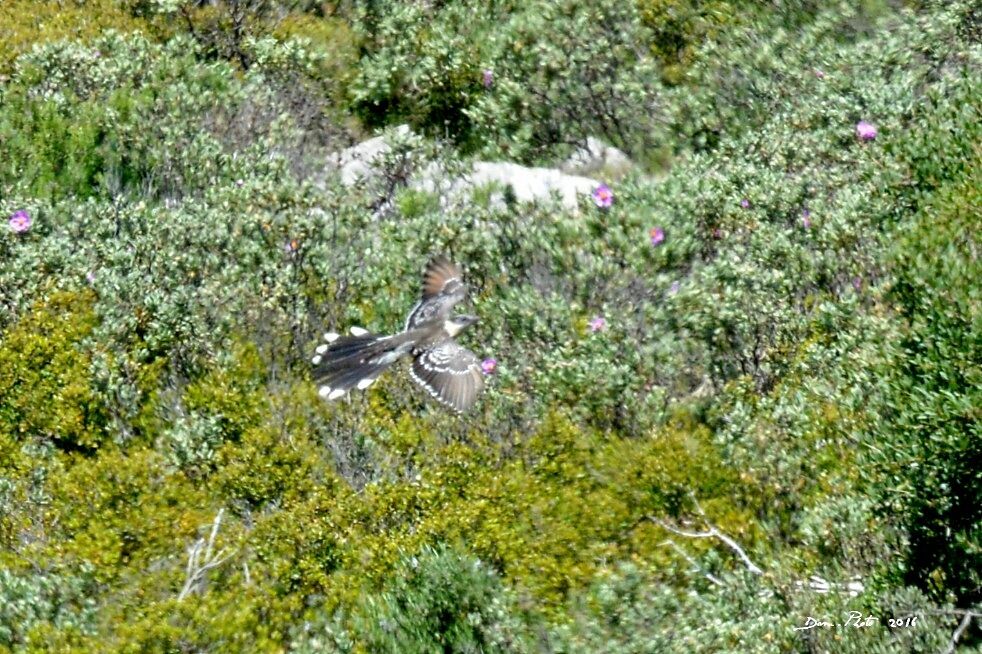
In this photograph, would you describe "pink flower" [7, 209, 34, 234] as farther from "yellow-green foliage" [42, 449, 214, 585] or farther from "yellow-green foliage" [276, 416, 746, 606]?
"yellow-green foliage" [276, 416, 746, 606]

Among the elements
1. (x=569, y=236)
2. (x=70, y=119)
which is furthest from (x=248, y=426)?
(x=70, y=119)

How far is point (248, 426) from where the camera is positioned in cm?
1352

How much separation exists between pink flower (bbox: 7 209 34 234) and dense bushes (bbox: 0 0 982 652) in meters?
0.02

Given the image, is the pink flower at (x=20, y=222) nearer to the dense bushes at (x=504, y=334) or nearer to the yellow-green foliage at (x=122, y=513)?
the dense bushes at (x=504, y=334)

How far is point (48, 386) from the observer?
1408 cm

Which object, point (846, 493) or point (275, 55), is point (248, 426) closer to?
point (846, 493)

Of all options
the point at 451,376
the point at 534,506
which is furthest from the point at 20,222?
the point at 534,506

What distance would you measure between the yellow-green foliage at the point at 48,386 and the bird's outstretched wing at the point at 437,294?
2508 mm

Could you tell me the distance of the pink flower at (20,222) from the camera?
15.8 metres

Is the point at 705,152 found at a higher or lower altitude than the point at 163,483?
lower

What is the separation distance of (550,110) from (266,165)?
10.7 ft

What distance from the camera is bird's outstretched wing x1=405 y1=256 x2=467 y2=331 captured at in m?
13.7

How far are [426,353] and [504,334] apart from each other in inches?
63.6

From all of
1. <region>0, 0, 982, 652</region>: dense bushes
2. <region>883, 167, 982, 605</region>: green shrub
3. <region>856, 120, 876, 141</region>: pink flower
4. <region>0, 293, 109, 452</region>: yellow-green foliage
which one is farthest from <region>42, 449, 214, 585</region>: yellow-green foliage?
<region>856, 120, 876, 141</region>: pink flower
